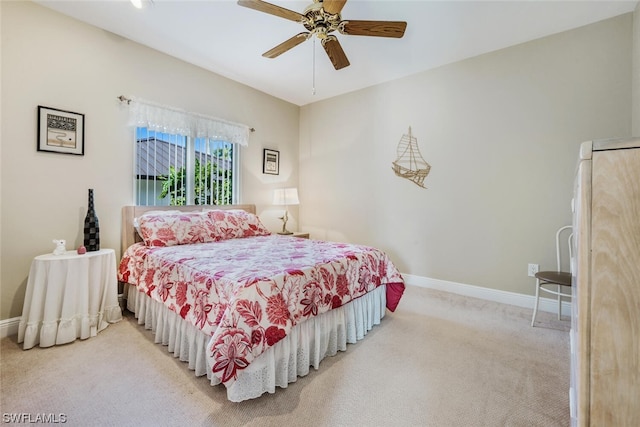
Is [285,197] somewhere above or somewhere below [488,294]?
above

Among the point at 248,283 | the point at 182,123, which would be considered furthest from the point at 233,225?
the point at 248,283

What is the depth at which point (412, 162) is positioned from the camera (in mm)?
3572

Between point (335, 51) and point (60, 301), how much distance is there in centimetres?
288

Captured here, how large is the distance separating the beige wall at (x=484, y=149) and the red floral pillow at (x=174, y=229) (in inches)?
82.9

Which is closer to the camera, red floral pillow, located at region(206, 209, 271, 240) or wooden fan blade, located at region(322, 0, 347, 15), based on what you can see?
wooden fan blade, located at region(322, 0, 347, 15)

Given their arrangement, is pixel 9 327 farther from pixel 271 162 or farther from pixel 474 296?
pixel 474 296

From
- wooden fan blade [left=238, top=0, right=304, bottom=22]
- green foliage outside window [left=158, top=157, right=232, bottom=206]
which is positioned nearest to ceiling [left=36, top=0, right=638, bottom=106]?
wooden fan blade [left=238, top=0, right=304, bottom=22]

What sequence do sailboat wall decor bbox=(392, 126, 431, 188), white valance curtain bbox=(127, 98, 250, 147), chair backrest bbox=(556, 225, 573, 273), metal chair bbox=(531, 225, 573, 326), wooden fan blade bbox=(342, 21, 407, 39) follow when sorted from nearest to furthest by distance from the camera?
wooden fan blade bbox=(342, 21, 407, 39)
metal chair bbox=(531, 225, 573, 326)
chair backrest bbox=(556, 225, 573, 273)
white valance curtain bbox=(127, 98, 250, 147)
sailboat wall decor bbox=(392, 126, 431, 188)

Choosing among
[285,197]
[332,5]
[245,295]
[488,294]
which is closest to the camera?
[245,295]

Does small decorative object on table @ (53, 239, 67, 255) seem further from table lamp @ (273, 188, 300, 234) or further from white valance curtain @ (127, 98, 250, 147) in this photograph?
table lamp @ (273, 188, 300, 234)

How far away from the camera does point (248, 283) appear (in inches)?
59.6

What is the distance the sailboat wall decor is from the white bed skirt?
5.57ft

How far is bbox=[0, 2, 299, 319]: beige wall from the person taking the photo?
2197 mm

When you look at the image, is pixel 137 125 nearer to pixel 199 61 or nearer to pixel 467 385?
pixel 199 61
